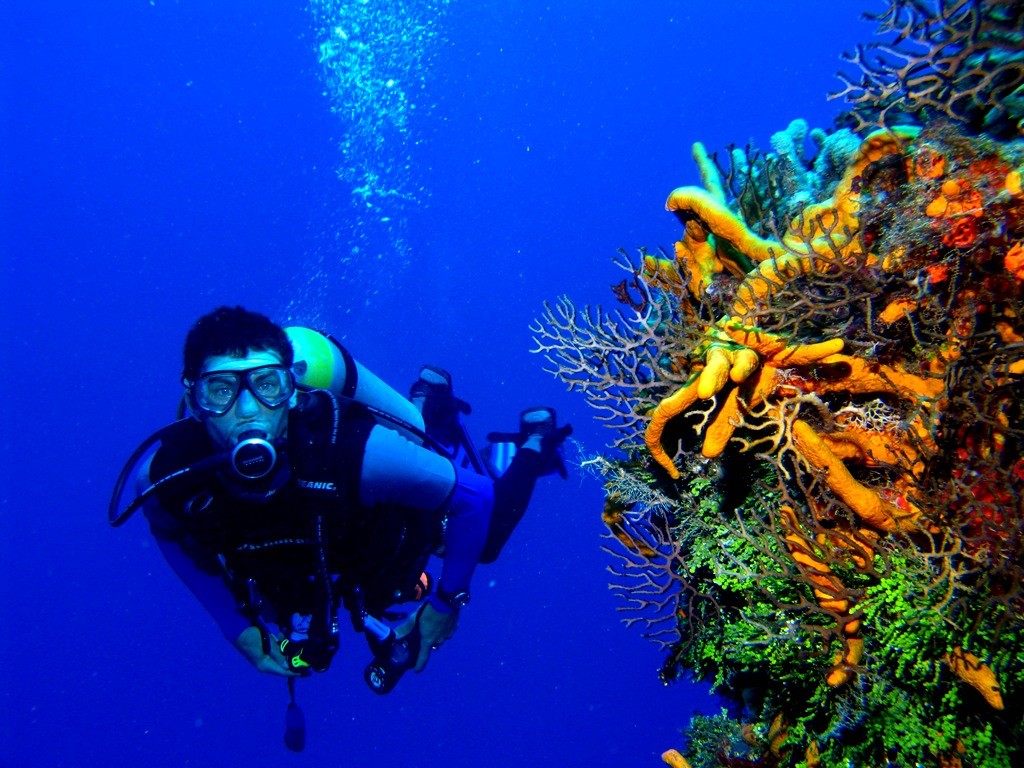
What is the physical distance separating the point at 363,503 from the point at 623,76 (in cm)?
12696

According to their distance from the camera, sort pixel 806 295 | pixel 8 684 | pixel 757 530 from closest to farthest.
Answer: pixel 806 295
pixel 757 530
pixel 8 684

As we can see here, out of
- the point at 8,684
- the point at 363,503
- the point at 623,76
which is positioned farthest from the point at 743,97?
the point at 8,684

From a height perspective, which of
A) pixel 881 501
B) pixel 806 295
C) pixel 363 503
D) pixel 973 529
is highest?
pixel 363 503

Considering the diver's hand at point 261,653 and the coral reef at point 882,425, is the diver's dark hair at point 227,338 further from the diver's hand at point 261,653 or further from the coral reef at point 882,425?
the coral reef at point 882,425

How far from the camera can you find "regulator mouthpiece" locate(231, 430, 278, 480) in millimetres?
3678

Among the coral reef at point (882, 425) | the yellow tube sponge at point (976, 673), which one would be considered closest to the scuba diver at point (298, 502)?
the coral reef at point (882, 425)

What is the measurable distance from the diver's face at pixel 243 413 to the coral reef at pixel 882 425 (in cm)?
265

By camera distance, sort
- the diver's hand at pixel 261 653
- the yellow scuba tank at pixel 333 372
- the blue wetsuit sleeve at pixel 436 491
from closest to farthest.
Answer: the blue wetsuit sleeve at pixel 436 491 → the diver's hand at pixel 261 653 → the yellow scuba tank at pixel 333 372

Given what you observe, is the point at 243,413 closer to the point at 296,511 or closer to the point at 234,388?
the point at 234,388

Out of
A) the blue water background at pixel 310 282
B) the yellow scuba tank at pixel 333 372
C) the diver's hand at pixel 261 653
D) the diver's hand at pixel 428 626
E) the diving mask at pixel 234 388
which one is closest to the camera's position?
the diving mask at pixel 234 388

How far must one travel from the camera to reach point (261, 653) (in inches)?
183

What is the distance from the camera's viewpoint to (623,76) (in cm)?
11244

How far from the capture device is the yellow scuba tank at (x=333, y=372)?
4.66m

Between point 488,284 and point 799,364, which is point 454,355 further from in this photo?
point 799,364
